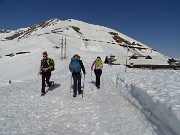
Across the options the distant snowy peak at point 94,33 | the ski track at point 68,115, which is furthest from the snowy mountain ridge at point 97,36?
the ski track at point 68,115

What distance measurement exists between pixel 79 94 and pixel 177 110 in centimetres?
879

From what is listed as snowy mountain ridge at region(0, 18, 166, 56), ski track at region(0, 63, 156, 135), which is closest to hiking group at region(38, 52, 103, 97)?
ski track at region(0, 63, 156, 135)

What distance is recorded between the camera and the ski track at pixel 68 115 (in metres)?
8.91

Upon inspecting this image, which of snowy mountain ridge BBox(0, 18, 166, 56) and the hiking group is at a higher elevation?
snowy mountain ridge BBox(0, 18, 166, 56)

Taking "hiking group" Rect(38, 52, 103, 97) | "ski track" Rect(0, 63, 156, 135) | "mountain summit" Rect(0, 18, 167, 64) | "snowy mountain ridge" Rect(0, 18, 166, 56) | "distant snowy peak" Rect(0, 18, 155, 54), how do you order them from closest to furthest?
"ski track" Rect(0, 63, 156, 135)
"hiking group" Rect(38, 52, 103, 97)
"mountain summit" Rect(0, 18, 167, 64)
"snowy mountain ridge" Rect(0, 18, 166, 56)
"distant snowy peak" Rect(0, 18, 155, 54)

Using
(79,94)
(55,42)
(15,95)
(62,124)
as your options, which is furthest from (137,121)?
(55,42)

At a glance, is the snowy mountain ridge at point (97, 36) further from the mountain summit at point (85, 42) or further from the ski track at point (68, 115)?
the ski track at point (68, 115)

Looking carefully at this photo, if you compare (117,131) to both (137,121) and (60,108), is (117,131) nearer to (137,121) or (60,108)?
(137,121)

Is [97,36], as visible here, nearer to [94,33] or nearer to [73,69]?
[94,33]

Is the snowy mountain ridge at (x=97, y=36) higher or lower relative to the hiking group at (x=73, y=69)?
higher

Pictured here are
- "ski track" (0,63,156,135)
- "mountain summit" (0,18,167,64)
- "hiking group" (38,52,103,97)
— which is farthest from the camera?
"mountain summit" (0,18,167,64)

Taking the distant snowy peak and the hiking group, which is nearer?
the hiking group

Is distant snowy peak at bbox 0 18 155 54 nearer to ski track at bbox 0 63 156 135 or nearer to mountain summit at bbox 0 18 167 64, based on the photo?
mountain summit at bbox 0 18 167 64

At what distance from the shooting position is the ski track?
8913 mm
